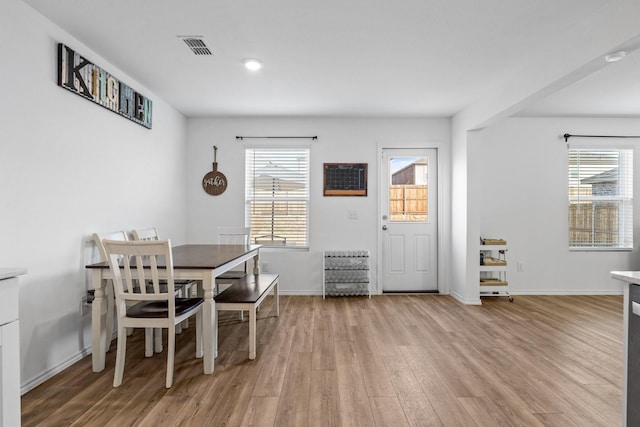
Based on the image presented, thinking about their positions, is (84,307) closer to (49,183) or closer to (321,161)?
(49,183)

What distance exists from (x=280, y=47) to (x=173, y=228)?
2703mm

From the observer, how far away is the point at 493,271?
185 inches

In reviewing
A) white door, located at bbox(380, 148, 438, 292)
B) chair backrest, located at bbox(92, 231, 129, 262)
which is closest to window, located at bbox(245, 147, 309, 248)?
white door, located at bbox(380, 148, 438, 292)

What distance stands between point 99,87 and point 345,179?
9.80 ft

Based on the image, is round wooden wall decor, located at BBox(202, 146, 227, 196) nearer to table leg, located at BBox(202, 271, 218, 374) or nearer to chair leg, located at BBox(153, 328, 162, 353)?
chair leg, located at BBox(153, 328, 162, 353)

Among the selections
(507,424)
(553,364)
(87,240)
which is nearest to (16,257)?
(87,240)

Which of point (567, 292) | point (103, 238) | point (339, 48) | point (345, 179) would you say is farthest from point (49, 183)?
point (567, 292)

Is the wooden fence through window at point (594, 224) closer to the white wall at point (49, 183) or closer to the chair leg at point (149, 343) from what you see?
the chair leg at point (149, 343)

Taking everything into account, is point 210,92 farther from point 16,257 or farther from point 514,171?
point 514,171

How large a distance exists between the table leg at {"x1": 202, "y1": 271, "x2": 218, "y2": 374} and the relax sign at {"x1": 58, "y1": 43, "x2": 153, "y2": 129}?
1741mm

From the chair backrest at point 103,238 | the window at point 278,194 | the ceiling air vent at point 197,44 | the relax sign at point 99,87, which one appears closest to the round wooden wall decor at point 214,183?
the window at point 278,194

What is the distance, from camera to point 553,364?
2.59 m

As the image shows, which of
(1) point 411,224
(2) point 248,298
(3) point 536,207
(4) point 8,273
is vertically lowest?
(2) point 248,298

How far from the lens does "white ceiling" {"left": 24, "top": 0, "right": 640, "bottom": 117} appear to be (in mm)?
2244
